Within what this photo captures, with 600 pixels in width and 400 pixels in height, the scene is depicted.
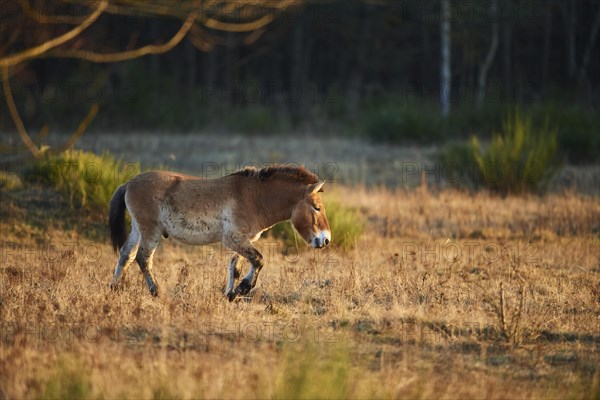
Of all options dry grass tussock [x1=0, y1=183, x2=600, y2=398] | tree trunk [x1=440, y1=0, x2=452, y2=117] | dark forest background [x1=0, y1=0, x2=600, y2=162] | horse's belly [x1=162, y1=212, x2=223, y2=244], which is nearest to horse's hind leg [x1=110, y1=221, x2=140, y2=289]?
dry grass tussock [x1=0, y1=183, x2=600, y2=398]

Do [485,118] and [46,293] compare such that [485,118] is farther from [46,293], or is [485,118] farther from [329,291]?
[46,293]

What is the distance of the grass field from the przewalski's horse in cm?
46

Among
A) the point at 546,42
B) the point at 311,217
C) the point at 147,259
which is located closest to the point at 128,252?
the point at 147,259

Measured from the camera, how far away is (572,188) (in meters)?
17.7

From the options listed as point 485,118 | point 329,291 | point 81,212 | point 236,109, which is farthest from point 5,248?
point 236,109

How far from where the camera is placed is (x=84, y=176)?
13656mm

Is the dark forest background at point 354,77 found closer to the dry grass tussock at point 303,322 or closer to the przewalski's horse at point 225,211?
the dry grass tussock at point 303,322

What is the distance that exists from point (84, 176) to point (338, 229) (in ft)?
13.9

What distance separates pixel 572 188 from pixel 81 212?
1006 centimetres

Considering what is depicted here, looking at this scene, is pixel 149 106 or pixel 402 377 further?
pixel 149 106

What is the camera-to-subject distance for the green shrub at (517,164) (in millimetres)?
17000

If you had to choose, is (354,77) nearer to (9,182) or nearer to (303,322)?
(9,182)

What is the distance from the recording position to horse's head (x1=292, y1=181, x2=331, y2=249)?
886cm

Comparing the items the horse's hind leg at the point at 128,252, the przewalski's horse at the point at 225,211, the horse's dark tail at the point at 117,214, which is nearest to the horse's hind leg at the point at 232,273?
the przewalski's horse at the point at 225,211
